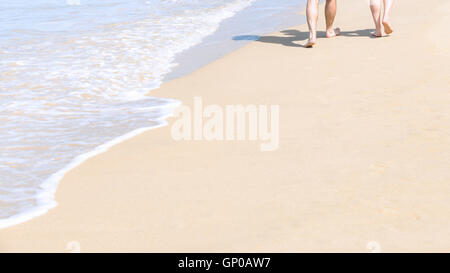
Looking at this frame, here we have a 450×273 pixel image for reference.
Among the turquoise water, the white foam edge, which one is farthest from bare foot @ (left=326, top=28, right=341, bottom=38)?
the white foam edge

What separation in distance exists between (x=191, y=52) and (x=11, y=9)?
210 inches

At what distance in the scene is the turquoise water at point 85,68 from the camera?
370 cm

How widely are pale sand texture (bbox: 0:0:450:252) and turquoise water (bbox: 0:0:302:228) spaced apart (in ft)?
0.84

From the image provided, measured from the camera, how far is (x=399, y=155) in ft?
11.0

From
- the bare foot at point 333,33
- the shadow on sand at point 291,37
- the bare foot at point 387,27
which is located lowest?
the shadow on sand at point 291,37

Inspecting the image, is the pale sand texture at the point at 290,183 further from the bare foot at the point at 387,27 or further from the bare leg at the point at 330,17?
the bare leg at the point at 330,17

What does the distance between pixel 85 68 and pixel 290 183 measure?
3.79 metres

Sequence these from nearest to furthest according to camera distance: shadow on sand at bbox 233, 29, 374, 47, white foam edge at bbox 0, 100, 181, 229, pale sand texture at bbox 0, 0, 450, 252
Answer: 1. pale sand texture at bbox 0, 0, 450, 252
2. white foam edge at bbox 0, 100, 181, 229
3. shadow on sand at bbox 233, 29, 374, 47

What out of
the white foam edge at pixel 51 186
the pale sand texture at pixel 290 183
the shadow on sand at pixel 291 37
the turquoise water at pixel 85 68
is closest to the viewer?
the pale sand texture at pixel 290 183

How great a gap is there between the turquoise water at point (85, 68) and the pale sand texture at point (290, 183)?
257 millimetres

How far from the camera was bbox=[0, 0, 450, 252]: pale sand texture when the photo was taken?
2584mm

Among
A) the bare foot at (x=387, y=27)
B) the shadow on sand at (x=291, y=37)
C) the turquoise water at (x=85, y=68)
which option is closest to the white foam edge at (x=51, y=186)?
the turquoise water at (x=85, y=68)

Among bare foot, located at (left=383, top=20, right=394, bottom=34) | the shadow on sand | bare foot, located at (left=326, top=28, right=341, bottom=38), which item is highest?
bare foot, located at (left=383, top=20, right=394, bottom=34)

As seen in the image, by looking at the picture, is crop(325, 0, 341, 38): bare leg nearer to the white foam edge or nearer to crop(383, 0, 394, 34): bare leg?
crop(383, 0, 394, 34): bare leg
